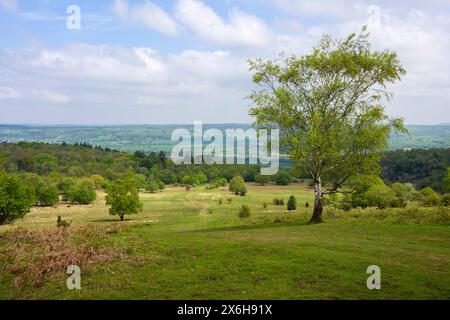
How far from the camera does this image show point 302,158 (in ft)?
89.8

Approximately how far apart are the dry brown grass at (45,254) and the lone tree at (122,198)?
40.4 m

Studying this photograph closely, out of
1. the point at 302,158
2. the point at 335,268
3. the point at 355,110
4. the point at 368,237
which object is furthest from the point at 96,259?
the point at 355,110

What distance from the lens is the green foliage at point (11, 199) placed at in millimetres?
54500

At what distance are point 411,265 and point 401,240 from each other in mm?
5913

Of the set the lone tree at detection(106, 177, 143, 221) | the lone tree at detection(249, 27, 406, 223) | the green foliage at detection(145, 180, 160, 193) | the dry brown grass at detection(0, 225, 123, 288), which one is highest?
the lone tree at detection(249, 27, 406, 223)

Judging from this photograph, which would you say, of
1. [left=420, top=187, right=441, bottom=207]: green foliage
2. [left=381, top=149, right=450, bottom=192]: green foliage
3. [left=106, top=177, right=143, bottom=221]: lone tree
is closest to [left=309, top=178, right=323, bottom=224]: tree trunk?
[left=420, top=187, right=441, bottom=207]: green foliage

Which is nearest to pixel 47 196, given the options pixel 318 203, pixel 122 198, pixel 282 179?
pixel 122 198

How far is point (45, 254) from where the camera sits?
53.4ft

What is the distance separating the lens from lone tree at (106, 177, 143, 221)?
62.2 metres

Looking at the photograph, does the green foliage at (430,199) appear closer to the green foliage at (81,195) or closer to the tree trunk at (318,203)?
the tree trunk at (318,203)

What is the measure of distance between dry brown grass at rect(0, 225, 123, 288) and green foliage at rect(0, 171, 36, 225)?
3665 cm

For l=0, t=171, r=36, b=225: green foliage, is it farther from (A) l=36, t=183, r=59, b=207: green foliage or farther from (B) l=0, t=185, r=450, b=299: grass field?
(A) l=36, t=183, r=59, b=207: green foliage

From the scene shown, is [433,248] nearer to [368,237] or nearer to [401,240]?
[401,240]
